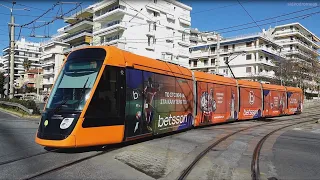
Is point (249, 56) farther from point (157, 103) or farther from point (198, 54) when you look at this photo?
point (157, 103)

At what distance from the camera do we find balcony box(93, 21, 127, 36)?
46656mm

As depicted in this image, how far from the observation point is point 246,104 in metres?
18.3

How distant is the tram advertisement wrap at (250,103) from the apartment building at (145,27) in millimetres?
29256

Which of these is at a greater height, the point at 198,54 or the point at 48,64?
the point at 198,54

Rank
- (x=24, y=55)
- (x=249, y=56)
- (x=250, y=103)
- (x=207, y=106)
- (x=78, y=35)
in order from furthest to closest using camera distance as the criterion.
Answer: (x=24, y=55) → (x=78, y=35) → (x=249, y=56) → (x=250, y=103) → (x=207, y=106)

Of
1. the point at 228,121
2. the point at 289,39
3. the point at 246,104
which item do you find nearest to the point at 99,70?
the point at 228,121

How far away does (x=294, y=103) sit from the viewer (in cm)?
2712

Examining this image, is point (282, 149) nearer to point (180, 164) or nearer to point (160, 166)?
point (180, 164)

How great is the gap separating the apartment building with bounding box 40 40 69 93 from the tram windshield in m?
64.7

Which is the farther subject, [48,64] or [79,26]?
[48,64]

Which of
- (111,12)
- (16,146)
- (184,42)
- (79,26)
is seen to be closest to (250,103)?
(16,146)

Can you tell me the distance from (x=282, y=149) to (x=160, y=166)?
4605 millimetres

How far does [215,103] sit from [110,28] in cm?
3730

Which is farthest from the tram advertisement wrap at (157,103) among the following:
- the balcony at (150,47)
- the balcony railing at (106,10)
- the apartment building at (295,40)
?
the apartment building at (295,40)
